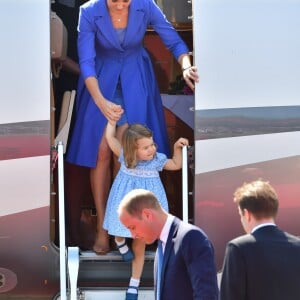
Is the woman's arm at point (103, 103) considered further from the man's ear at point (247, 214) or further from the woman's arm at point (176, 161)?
the man's ear at point (247, 214)

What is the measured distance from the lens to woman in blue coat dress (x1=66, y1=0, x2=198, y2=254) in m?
4.73

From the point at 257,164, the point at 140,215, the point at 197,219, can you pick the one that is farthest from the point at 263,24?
the point at 140,215

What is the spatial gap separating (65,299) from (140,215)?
1.69 m

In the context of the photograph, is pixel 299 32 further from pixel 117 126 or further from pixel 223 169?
pixel 117 126

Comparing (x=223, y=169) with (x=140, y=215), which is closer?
(x=140, y=215)

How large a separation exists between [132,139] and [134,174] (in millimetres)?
245

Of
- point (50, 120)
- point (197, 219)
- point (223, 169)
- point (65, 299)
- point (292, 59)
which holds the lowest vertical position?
point (65, 299)

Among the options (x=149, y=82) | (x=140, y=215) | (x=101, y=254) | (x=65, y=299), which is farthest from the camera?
(x=149, y=82)

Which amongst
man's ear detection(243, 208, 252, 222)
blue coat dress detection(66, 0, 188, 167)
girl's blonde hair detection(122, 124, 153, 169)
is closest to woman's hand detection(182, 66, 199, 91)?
blue coat dress detection(66, 0, 188, 167)

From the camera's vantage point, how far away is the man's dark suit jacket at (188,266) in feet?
9.09

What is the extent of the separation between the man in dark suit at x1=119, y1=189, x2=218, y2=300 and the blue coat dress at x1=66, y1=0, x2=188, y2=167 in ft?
6.41

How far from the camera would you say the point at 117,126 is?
16.0ft

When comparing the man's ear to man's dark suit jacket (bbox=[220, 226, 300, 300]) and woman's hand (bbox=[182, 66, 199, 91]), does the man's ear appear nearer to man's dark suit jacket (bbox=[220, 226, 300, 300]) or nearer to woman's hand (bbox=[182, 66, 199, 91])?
man's dark suit jacket (bbox=[220, 226, 300, 300])

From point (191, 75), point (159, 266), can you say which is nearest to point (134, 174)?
point (191, 75)
